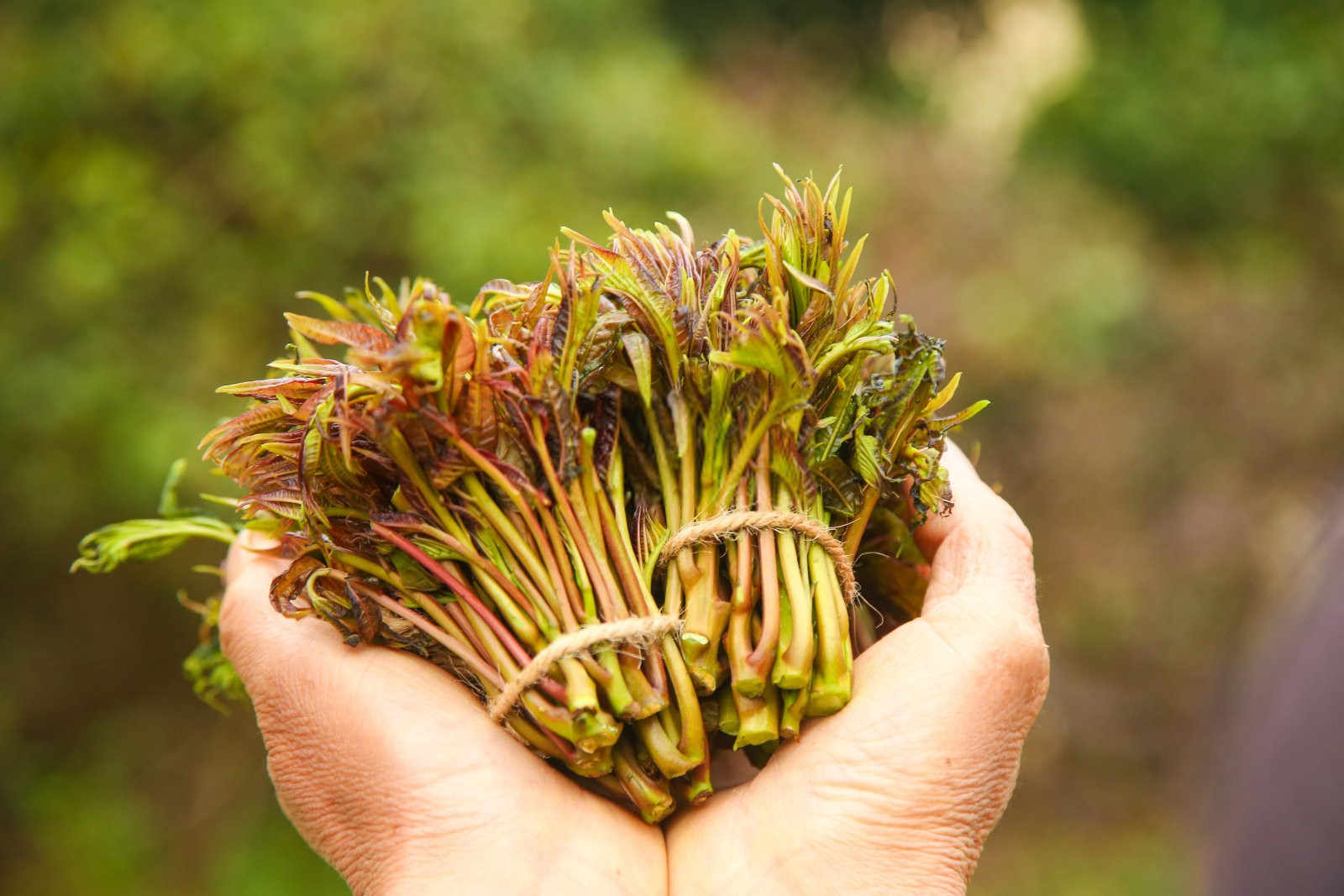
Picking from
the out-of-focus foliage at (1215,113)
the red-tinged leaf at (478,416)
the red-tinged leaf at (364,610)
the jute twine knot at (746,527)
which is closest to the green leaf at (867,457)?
the jute twine knot at (746,527)

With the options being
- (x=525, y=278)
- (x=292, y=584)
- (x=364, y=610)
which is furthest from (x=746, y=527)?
(x=525, y=278)

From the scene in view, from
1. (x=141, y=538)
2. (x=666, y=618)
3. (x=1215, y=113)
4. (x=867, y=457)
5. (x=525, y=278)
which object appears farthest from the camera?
(x=1215, y=113)

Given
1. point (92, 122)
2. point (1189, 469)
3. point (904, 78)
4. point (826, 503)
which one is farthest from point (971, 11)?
point (826, 503)

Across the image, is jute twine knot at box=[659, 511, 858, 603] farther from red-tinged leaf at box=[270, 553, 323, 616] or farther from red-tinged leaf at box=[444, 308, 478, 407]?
red-tinged leaf at box=[270, 553, 323, 616]

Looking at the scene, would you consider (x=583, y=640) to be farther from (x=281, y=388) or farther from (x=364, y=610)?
(x=281, y=388)

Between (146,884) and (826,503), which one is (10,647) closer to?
(146,884)

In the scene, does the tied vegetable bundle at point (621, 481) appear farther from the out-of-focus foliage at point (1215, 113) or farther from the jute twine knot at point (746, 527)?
the out-of-focus foliage at point (1215, 113)
